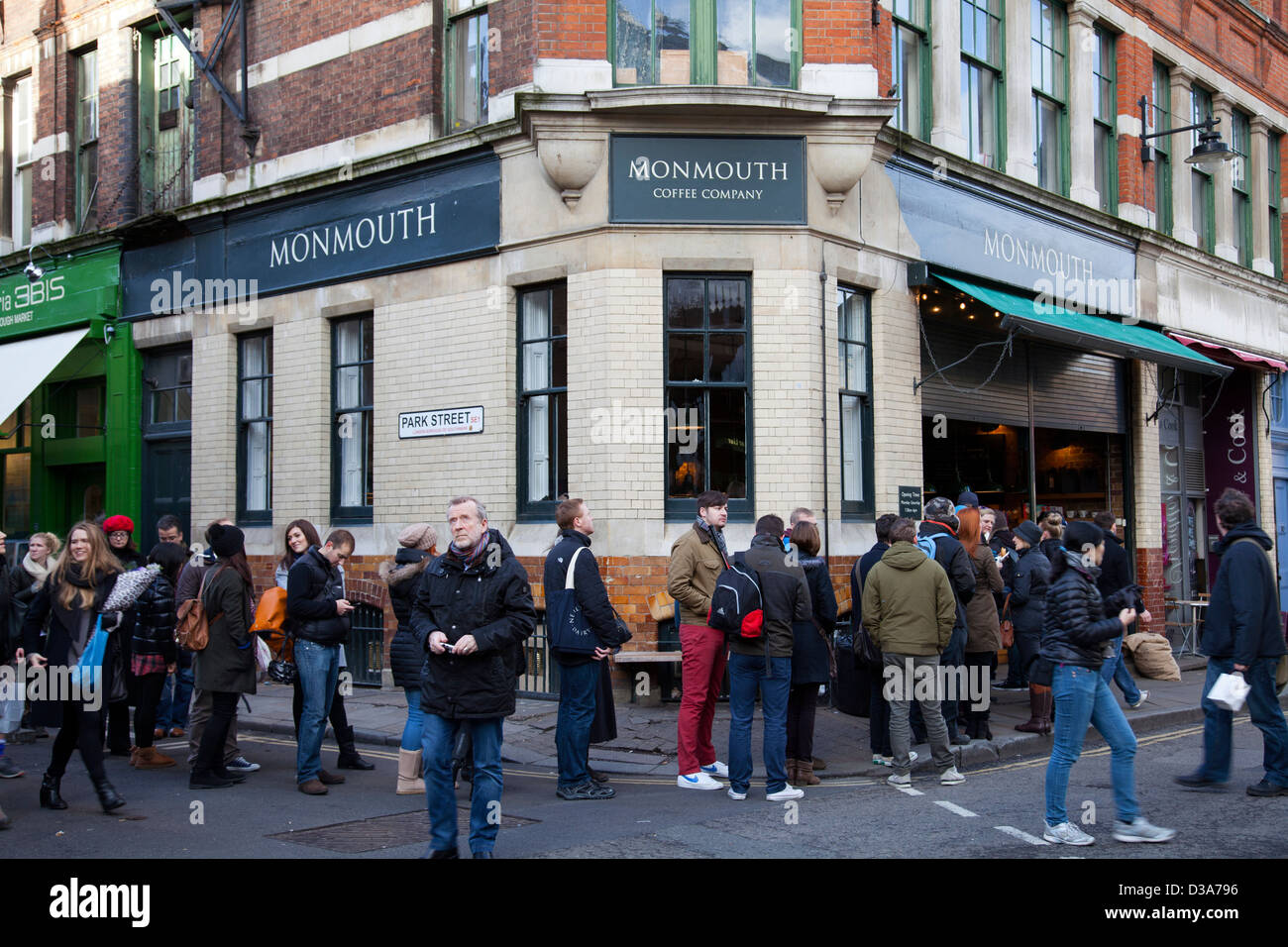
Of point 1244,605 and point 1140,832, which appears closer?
point 1140,832

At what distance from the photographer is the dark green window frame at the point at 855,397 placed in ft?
41.1

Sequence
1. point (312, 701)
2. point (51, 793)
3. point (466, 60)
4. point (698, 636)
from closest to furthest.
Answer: point (51, 793)
point (312, 701)
point (698, 636)
point (466, 60)

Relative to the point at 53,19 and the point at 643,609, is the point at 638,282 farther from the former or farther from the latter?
the point at 53,19

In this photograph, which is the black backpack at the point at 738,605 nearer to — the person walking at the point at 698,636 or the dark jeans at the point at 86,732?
the person walking at the point at 698,636

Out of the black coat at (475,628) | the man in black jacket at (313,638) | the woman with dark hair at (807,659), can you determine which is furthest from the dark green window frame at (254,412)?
the black coat at (475,628)

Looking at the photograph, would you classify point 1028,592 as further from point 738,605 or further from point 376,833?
point 376,833

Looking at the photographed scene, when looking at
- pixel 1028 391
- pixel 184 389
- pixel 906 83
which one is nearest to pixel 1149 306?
pixel 1028 391

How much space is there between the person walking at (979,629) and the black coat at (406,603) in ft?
14.3

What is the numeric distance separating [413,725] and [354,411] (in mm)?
6758

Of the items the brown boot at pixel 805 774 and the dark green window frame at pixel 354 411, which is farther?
the dark green window frame at pixel 354 411

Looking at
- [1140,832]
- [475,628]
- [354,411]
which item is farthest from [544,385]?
[1140,832]

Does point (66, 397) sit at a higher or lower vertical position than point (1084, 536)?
higher

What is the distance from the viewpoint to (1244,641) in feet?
25.8

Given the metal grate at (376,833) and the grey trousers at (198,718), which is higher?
the grey trousers at (198,718)
